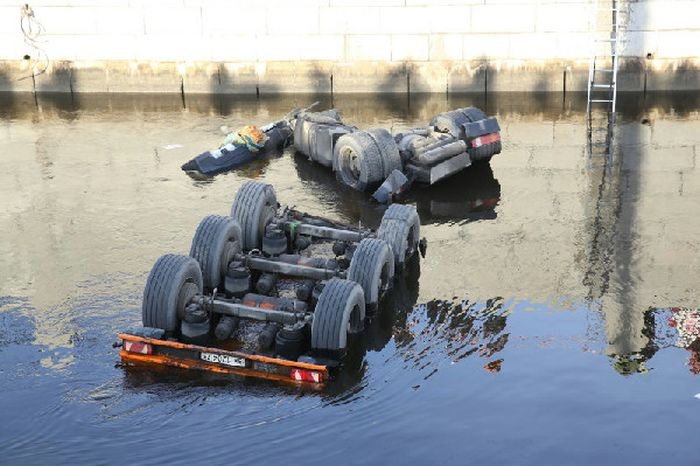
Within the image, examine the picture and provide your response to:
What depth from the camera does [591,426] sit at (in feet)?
31.7

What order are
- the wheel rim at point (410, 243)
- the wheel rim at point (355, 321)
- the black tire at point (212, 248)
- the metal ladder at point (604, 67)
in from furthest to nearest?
1. the metal ladder at point (604, 67)
2. the wheel rim at point (410, 243)
3. the black tire at point (212, 248)
4. the wheel rim at point (355, 321)

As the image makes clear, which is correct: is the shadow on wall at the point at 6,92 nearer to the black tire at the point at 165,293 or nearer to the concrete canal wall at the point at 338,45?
the concrete canal wall at the point at 338,45

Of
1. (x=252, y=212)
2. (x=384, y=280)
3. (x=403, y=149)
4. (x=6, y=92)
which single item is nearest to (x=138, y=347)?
(x=384, y=280)

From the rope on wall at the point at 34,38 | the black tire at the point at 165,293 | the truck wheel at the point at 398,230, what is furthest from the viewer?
the rope on wall at the point at 34,38

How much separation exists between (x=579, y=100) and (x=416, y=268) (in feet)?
39.1

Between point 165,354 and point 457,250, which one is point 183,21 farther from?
point 165,354

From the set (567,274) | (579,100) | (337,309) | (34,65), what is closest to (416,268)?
(567,274)

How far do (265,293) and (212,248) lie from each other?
92 cm

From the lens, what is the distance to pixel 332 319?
10711 millimetres

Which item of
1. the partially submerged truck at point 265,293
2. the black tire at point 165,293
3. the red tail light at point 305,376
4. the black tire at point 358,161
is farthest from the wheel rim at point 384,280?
the black tire at point 358,161

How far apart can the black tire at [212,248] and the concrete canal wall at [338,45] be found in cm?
1312

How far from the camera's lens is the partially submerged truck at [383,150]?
17.1 m

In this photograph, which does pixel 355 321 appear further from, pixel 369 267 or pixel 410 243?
pixel 410 243

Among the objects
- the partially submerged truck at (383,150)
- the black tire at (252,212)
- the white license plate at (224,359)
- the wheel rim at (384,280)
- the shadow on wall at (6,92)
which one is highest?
the shadow on wall at (6,92)
